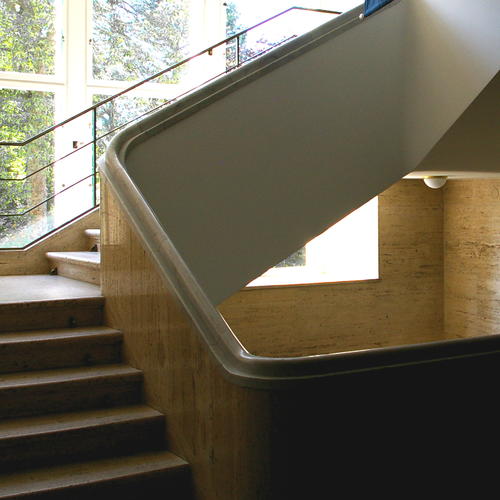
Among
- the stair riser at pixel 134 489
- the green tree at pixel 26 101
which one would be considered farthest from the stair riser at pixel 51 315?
the green tree at pixel 26 101

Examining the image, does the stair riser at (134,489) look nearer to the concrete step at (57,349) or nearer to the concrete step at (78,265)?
the concrete step at (57,349)

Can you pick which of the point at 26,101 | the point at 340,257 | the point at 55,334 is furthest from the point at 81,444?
the point at 340,257

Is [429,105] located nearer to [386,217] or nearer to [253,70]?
[253,70]

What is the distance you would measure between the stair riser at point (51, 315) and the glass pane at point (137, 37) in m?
5.30

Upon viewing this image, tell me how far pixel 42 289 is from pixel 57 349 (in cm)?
95

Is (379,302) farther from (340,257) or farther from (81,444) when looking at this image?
(81,444)

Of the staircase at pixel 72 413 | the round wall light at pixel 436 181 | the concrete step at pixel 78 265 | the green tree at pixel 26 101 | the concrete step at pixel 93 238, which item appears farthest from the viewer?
the green tree at pixel 26 101

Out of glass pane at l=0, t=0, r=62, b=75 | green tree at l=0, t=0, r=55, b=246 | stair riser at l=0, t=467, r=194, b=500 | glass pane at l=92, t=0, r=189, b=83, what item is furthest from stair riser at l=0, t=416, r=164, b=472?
glass pane at l=92, t=0, r=189, b=83

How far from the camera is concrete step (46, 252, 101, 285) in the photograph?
4.41 metres

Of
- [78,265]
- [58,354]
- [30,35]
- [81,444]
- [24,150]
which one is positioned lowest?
[81,444]

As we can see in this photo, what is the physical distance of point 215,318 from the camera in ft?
8.76

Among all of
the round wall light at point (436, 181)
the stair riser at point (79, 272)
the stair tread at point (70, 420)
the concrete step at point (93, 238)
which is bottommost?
the stair tread at point (70, 420)

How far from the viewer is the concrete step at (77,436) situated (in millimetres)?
2797

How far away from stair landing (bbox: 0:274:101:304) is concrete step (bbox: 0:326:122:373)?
0.96 feet
